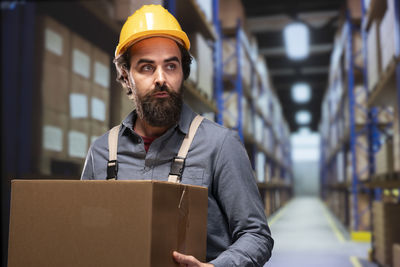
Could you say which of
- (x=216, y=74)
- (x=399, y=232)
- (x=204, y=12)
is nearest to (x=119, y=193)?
(x=204, y=12)

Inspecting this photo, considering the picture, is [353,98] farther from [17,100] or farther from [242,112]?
[17,100]

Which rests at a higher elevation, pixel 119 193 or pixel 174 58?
pixel 174 58

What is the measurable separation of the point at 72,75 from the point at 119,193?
2453 mm

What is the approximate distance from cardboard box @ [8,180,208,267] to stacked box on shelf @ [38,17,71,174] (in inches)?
76.5

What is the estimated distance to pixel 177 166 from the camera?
152 centimetres

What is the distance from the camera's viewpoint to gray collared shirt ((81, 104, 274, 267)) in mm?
1549

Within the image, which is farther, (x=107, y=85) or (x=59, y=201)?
(x=107, y=85)

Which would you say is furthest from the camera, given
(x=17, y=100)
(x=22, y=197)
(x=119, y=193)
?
(x=17, y=100)

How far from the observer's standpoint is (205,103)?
16.8ft

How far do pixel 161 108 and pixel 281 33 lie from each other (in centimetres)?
1427

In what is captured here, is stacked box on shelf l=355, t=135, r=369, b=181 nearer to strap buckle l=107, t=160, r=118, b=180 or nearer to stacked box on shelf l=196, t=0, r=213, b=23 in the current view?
stacked box on shelf l=196, t=0, r=213, b=23

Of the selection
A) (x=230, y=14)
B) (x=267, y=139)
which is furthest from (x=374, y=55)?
(x=267, y=139)

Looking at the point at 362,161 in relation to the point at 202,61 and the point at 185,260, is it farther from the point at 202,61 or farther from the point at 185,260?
the point at 185,260

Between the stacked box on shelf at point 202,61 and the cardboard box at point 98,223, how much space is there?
379 centimetres
